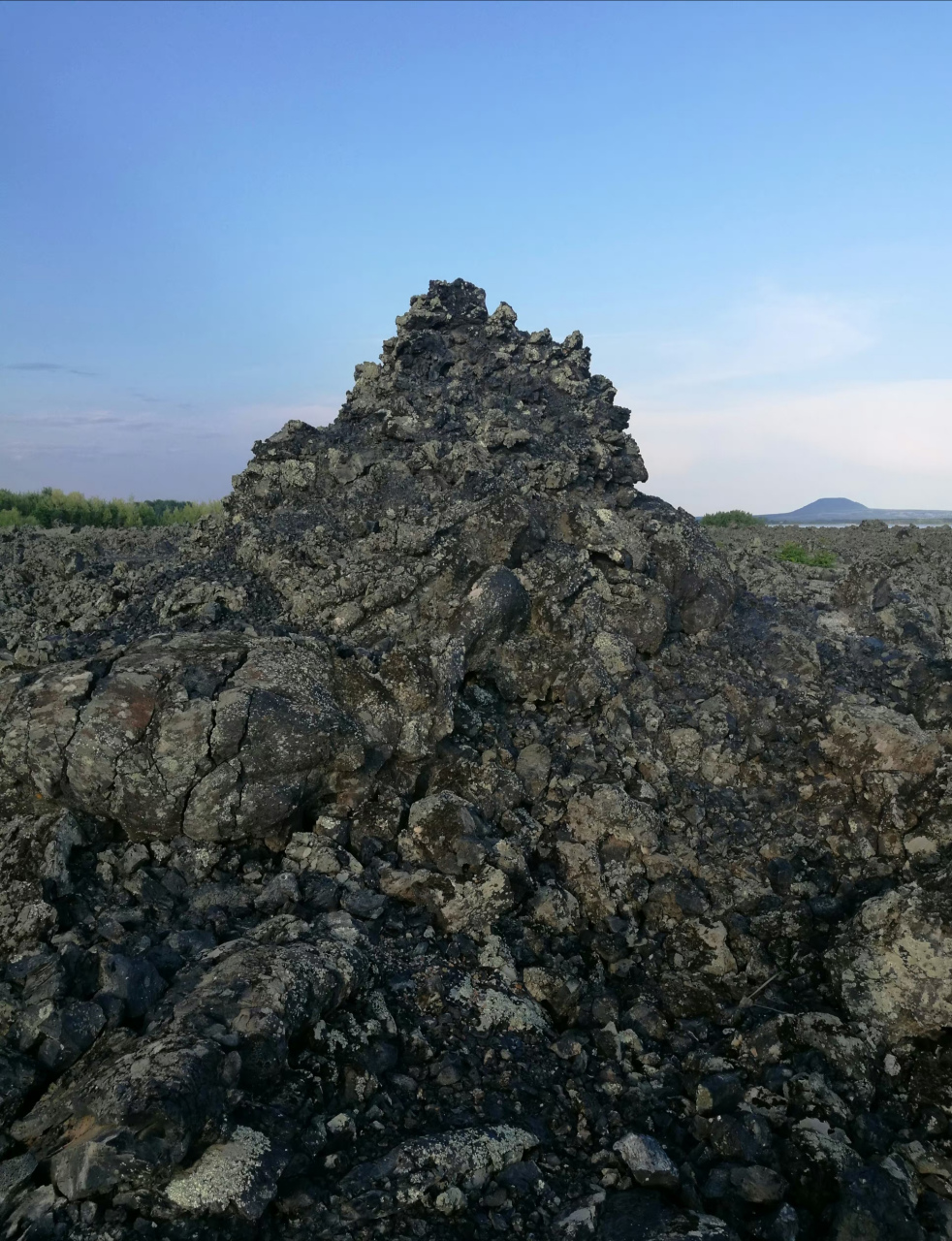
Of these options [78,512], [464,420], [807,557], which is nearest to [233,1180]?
[464,420]

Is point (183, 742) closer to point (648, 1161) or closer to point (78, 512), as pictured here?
point (648, 1161)

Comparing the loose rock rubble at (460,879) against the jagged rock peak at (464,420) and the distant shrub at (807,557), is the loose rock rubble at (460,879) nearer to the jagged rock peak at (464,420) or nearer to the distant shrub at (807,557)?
the jagged rock peak at (464,420)

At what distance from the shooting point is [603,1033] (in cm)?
395

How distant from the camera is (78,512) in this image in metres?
17.0

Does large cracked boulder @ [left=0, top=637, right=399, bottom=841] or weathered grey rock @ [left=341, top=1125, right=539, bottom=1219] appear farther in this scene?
large cracked boulder @ [left=0, top=637, right=399, bottom=841]

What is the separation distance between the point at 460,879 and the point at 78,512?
608 inches

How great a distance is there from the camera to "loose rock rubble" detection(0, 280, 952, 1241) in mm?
3086

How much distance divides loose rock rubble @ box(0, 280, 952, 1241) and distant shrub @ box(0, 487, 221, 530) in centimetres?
895

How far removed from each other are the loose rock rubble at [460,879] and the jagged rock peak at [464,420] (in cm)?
7

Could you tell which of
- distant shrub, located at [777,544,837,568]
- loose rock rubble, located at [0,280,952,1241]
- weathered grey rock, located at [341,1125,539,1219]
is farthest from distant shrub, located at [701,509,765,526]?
weathered grey rock, located at [341,1125,539,1219]

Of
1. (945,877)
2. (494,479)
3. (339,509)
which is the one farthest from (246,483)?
(945,877)

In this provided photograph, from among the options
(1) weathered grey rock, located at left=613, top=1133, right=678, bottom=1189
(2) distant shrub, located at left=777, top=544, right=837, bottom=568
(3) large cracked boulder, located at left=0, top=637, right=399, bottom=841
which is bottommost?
(1) weathered grey rock, located at left=613, top=1133, right=678, bottom=1189

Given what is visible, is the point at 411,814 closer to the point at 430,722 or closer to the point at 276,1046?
the point at 430,722

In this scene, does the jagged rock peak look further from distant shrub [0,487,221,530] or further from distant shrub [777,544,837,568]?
distant shrub [0,487,221,530]
